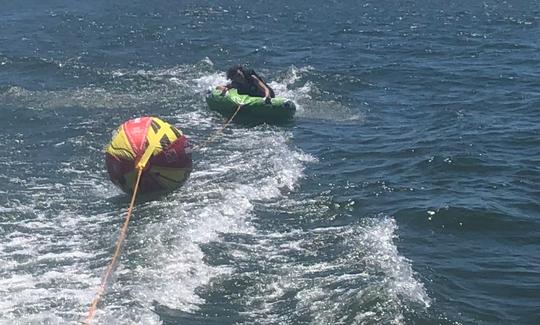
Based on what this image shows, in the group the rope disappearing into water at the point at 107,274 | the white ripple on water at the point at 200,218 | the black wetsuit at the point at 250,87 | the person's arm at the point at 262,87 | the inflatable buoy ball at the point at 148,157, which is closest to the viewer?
the rope disappearing into water at the point at 107,274

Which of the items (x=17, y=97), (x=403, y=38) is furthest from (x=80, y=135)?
(x=403, y=38)

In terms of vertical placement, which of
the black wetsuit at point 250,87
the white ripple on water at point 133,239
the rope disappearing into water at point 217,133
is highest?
the black wetsuit at point 250,87

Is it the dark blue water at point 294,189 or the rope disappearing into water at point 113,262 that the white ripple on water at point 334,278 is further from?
the rope disappearing into water at point 113,262

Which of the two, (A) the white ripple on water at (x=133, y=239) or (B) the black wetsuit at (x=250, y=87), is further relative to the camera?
(B) the black wetsuit at (x=250, y=87)

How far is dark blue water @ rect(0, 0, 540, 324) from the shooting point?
8492 millimetres

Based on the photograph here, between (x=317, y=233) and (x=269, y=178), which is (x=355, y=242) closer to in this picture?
(x=317, y=233)

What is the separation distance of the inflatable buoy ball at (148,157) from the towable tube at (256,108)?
5.35 m

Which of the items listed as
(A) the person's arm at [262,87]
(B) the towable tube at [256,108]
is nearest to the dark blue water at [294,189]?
(B) the towable tube at [256,108]

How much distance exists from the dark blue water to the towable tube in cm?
34

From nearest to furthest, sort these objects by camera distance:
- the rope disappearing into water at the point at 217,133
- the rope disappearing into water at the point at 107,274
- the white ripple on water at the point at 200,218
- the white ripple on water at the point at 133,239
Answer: the rope disappearing into water at the point at 107,274 → the white ripple on water at the point at 133,239 → the white ripple on water at the point at 200,218 → the rope disappearing into water at the point at 217,133

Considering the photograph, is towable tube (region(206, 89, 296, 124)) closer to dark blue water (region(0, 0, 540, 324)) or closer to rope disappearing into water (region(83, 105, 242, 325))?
dark blue water (region(0, 0, 540, 324))

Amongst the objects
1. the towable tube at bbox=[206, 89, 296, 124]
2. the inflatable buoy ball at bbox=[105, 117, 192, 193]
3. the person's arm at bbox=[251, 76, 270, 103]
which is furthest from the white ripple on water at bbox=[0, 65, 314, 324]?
the person's arm at bbox=[251, 76, 270, 103]

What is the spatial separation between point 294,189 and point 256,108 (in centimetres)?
519

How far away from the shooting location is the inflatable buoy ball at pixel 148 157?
38.0ft
